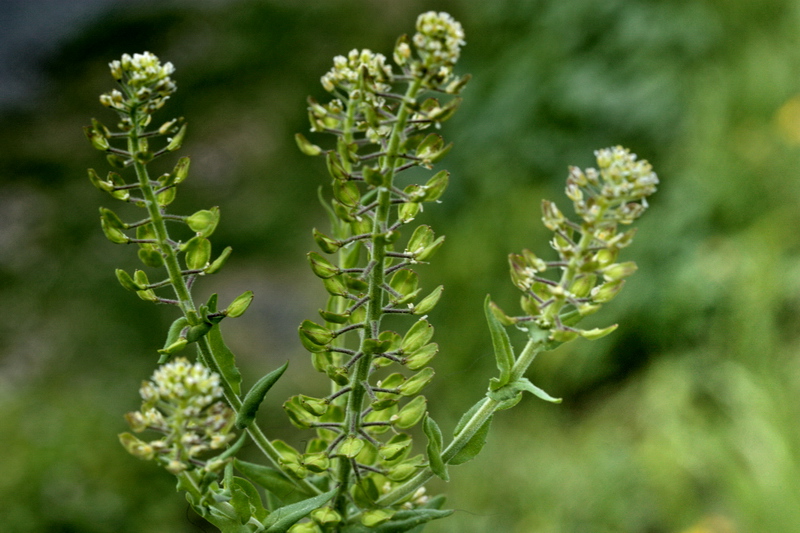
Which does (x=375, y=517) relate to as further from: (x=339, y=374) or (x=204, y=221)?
(x=204, y=221)

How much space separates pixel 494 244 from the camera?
3.96 meters

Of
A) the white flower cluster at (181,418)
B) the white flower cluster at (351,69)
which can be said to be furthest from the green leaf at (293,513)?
the white flower cluster at (351,69)

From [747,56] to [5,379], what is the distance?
14.1ft

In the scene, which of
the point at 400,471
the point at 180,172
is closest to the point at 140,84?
the point at 180,172

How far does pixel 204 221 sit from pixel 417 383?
23 centimetres

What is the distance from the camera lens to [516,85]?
4293mm

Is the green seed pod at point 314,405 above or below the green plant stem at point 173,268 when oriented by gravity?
below

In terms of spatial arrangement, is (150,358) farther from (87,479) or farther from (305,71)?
(305,71)

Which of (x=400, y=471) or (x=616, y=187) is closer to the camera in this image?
(x=616, y=187)

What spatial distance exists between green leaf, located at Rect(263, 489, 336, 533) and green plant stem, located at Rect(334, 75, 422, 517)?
5 centimetres

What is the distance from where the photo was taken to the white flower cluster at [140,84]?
0.59 m

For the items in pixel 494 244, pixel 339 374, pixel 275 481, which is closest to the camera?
pixel 339 374

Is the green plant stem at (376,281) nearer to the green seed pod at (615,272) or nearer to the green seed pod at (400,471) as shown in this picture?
the green seed pod at (400,471)

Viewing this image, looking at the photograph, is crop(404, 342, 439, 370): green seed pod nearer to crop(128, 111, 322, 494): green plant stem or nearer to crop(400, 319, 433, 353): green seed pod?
crop(400, 319, 433, 353): green seed pod
